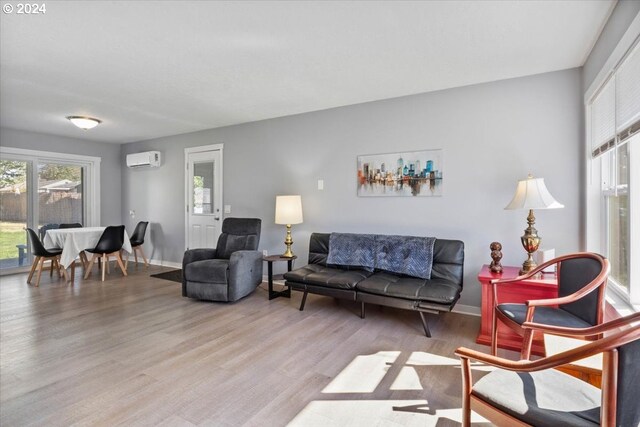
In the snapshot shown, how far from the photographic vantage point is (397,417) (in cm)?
178

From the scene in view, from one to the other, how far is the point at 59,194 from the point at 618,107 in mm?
7617

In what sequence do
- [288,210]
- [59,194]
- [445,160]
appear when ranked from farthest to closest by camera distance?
[59,194] < [288,210] < [445,160]

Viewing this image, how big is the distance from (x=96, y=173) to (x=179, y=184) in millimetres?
1901

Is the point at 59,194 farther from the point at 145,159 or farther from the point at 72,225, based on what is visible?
the point at 145,159

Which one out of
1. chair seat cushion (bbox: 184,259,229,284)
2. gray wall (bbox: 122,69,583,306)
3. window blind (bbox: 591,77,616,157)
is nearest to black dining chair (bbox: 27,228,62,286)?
chair seat cushion (bbox: 184,259,229,284)

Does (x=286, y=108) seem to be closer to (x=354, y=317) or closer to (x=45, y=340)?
(x=354, y=317)

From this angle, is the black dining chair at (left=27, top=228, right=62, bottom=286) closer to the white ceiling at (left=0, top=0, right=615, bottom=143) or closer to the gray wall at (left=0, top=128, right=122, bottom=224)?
the gray wall at (left=0, top=128, right=122, bottom=224)

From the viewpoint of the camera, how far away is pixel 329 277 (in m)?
3.34

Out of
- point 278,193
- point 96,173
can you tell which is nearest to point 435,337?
point 278,193

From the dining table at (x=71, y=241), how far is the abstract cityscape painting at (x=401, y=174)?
13.5 ft

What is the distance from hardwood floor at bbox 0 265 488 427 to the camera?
1823 millimetres

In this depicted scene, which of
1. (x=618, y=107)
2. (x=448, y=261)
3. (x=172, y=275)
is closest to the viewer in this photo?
(x=618, y=107)

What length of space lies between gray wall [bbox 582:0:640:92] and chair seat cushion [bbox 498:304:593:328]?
169cm

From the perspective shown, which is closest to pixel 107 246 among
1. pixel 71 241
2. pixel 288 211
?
pixel 71 241
